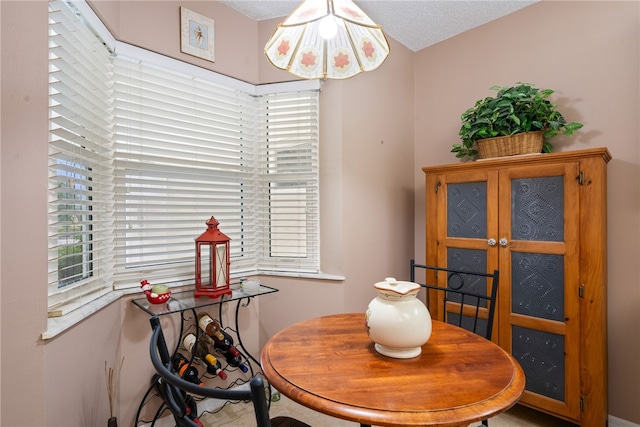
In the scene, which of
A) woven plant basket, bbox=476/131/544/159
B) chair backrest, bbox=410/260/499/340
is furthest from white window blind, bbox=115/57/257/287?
woven plant basket, bbox=476/131/544/159

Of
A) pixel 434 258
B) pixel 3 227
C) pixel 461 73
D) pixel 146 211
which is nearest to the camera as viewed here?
pixel 3 227

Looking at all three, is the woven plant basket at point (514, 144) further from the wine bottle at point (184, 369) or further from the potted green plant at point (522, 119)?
the wine bottle at point (184, 369)

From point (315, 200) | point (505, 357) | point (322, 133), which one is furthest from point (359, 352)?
point (322, 133)

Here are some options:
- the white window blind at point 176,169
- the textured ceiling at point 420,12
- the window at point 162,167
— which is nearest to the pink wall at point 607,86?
the textured ceiling at point 420,12

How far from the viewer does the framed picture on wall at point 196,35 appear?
2074 mm

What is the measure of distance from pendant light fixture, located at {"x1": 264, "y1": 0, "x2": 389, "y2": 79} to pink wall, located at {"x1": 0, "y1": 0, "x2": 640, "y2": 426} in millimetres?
823

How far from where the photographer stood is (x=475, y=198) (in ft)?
7.03

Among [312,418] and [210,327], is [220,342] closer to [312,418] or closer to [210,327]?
[210,327]

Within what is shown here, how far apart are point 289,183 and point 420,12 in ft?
5.16

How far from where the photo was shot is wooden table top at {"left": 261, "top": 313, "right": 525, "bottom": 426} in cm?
85

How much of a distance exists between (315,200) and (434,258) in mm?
955

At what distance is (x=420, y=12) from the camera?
2369 mm

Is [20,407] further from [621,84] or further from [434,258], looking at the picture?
[621,84]

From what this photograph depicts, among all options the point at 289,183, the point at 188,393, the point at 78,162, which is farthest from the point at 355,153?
the point at 188,393
